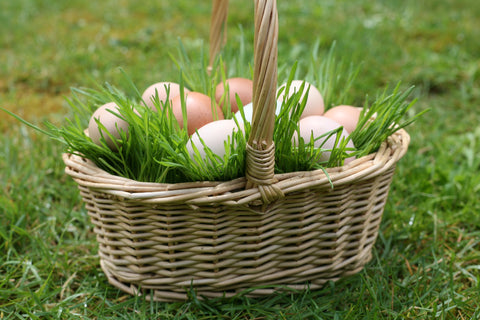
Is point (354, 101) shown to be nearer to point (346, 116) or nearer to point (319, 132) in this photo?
point (346, 116)

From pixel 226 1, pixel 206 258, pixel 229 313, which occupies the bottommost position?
pixel 229 313

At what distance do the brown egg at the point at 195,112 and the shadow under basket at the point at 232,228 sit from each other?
225mm

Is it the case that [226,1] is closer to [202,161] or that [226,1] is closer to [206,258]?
[202,161]

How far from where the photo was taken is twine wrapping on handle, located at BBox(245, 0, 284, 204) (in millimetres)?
814

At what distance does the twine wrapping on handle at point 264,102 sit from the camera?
32.0 inches

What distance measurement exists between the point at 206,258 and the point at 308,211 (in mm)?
239

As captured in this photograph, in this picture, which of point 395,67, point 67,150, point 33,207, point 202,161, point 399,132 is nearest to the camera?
point 202,161

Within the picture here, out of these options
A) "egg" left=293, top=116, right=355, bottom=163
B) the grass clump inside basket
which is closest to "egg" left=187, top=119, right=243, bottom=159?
the grass clump inside basket

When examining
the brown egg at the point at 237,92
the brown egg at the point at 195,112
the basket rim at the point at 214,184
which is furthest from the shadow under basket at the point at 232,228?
the brown egg at the point at 237,92

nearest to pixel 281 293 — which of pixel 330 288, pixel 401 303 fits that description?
pixel 330 288

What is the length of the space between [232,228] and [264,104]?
276mm

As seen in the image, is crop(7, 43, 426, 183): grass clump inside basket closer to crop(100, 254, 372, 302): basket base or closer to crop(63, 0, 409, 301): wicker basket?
crop(63, 0, 409, 301): wicker basket

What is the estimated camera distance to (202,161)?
931 mm

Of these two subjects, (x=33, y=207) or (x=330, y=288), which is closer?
(x=330, y=288)
